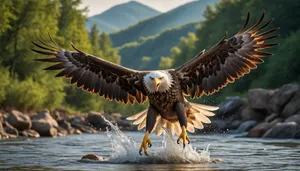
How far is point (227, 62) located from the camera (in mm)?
12297

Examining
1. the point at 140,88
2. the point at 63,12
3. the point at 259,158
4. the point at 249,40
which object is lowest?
the point at 259,158

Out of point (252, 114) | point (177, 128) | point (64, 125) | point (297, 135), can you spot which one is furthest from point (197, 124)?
point (64, 125)

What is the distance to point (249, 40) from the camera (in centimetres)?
1226

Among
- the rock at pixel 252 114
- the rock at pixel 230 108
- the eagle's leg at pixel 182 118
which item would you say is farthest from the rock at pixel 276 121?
the eagle's leg at pixel 182 118

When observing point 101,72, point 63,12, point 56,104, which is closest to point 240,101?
point 56,104

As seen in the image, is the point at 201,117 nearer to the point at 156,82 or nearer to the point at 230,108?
the point at 156,82

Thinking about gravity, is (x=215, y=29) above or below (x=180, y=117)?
above

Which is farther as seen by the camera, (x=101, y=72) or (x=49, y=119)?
(x=49, y=119)

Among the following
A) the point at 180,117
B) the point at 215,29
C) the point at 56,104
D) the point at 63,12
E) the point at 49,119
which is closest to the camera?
the point at 180,117

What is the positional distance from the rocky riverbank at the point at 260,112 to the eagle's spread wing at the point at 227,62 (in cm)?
1134

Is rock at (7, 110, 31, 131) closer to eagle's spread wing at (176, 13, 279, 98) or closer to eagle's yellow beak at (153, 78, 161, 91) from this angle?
eagle's spread wing at (176, 13, 279, 98)

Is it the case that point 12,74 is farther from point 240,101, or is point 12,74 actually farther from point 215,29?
point 215,29

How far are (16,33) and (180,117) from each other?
87.2 feet

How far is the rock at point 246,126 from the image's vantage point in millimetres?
29641
